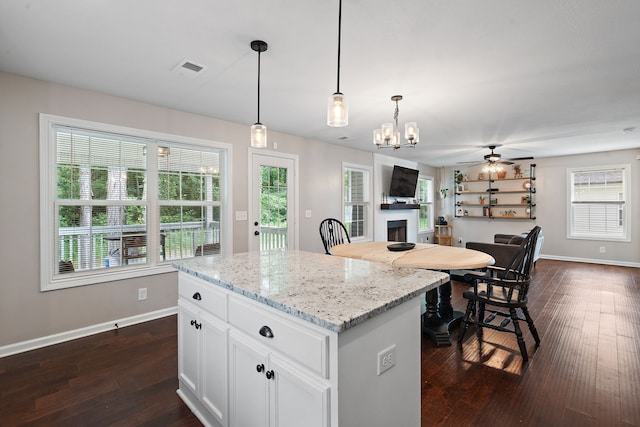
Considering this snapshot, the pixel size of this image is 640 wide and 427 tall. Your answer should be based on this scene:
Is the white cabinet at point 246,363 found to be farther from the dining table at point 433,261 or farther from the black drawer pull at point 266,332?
the dining table at point 433,261

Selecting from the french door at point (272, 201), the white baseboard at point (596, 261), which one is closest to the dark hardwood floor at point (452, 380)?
the french door at point (272, 201)

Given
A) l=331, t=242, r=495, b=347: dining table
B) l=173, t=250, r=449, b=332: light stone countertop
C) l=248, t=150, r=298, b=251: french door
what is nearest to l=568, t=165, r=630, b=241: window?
l=331, t=242, r=495, b=347: dining table

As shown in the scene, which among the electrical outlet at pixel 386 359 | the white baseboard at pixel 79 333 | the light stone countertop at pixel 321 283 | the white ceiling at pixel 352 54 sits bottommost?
the white baseboard at pixel 79 333

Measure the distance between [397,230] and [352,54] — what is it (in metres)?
5.58

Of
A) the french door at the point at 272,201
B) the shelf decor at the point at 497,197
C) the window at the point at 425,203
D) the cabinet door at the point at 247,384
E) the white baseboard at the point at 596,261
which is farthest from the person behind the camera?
the window at the point at 425,203

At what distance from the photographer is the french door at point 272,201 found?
4.36 meters

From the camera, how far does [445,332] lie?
286 cm

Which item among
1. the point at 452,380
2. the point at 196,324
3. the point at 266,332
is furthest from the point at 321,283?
the point at 452,380

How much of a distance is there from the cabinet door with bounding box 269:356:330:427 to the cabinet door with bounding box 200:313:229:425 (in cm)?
42

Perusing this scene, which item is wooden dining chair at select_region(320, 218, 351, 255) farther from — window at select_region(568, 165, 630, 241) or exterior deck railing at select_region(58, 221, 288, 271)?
window at select_region(568, 165, 630, 241)

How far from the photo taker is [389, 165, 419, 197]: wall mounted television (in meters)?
6.83

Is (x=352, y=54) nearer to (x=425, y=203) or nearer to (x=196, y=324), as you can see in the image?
(x=196, y=324)

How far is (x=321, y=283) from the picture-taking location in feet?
4.91

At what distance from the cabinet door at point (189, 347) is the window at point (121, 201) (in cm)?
175
